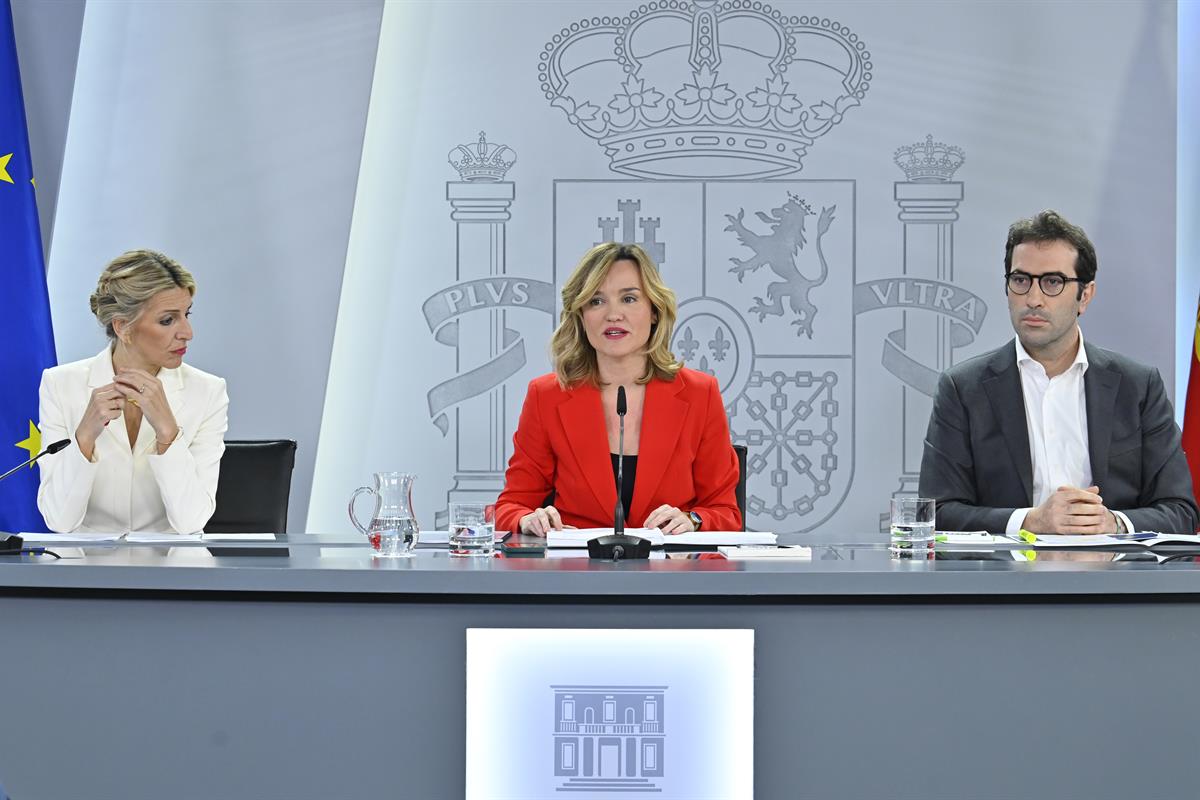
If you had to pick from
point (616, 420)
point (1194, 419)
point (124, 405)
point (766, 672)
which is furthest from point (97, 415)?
point (1194, 419)

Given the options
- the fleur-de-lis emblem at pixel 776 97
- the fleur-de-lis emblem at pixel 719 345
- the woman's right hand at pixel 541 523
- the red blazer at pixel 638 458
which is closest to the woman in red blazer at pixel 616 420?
the red blazer at pixel 638 458

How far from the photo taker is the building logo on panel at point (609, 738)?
1707mm

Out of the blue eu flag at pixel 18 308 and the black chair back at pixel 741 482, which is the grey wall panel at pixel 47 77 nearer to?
the blue eu flag at pixel 18 308

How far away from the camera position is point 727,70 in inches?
153

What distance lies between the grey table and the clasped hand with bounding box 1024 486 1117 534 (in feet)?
1.88

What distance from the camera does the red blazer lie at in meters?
2.65

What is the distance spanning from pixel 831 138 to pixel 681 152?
535 millimetres

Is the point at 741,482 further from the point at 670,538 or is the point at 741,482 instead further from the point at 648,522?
the point at 670,538

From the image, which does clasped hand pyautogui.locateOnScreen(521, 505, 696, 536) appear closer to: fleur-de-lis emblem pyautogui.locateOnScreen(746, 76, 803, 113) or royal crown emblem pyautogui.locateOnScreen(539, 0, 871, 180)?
royal crown emblem pyautogui.locateOnScreen(539, 0, 871, 180)

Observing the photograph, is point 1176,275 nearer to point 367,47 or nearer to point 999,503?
point 999,503

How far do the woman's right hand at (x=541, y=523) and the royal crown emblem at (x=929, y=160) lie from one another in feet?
7.28

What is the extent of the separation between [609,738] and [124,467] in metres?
1.58

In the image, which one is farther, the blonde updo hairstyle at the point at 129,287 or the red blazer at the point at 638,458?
the blonde updo hairstyle at the point at 129,287

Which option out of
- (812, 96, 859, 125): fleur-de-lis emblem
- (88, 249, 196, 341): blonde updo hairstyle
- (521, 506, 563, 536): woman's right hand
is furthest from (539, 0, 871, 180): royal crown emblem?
(521, 506, 563, 536): woman's right hand
